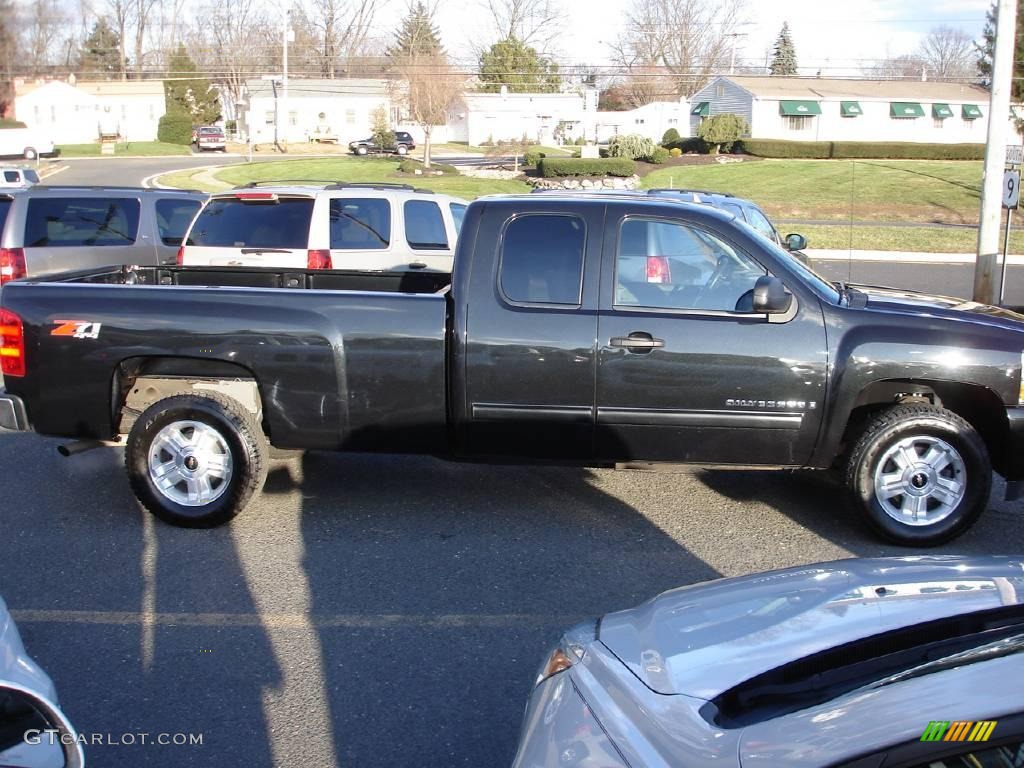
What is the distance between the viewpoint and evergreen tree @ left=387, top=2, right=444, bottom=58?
84.9 m

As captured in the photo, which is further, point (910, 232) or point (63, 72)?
point (63, 72)

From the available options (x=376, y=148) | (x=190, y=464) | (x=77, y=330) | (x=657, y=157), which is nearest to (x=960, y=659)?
(x=190, y=464)

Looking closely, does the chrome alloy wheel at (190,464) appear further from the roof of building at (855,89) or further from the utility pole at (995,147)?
the roof of building at (855,89)

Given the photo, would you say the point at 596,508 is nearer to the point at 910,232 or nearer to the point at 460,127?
the point at 910,232

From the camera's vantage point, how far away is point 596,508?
21.3ft

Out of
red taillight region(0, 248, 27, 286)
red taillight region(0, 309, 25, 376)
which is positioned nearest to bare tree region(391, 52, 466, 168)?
red taillight region(0, 248, 27, 286)

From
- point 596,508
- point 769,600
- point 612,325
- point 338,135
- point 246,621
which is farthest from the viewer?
point 338,135

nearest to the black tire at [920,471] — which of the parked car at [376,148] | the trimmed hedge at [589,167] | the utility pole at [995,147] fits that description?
the utility pole at [995,147]

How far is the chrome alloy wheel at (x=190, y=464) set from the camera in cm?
605

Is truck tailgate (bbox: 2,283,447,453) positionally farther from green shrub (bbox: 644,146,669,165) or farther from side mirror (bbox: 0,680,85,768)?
green shrub (bbox: 644,146,669,165)

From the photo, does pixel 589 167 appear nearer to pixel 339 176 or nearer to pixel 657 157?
pixel 657 157

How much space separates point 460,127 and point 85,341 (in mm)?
77235

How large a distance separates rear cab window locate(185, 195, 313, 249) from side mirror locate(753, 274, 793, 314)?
5.93 m

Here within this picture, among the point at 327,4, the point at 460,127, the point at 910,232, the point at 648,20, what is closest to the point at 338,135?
the point at 460,127
